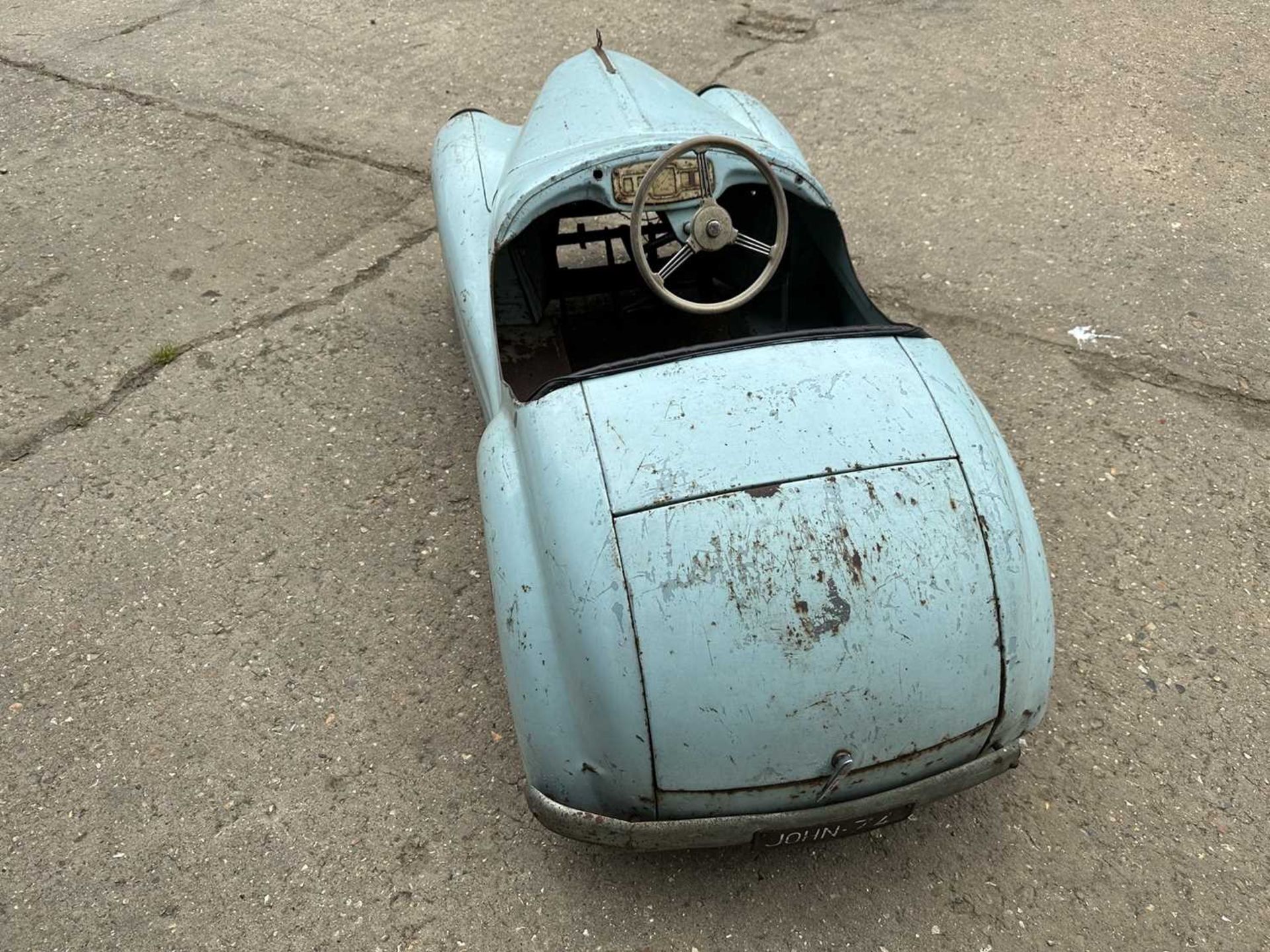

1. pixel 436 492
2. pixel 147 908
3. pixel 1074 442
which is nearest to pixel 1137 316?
pixel 1074 442

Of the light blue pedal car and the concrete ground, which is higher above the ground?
the light blue pedal car

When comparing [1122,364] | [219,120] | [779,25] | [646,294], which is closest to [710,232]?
[646,294]

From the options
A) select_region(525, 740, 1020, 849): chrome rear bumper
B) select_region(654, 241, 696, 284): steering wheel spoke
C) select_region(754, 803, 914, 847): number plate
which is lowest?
select_region(754, 803, 914, 847): number plate

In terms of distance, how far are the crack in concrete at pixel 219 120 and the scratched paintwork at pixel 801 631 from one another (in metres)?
3.85

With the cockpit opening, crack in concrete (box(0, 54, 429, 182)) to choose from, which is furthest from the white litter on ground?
crack in concrete (box(0, 54, 429, 182))

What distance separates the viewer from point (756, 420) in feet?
8.18

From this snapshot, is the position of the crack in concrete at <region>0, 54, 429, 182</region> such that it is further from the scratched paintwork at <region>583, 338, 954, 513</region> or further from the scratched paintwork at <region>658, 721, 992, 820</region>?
the scratched paintwork at <region>658, 721, 992, 820</region>

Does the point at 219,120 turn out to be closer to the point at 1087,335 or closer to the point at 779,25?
the point at 779,25

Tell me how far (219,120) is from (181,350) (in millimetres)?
2256

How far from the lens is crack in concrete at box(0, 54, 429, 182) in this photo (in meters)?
5.58

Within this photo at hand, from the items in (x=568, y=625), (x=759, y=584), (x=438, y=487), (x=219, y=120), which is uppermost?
(x=759, y=584)

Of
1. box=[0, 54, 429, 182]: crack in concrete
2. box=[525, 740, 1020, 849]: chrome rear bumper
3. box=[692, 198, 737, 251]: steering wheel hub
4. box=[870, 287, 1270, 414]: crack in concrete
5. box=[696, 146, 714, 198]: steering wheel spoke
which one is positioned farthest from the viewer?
box=[0, 54, 429, 182]: crack in concrete

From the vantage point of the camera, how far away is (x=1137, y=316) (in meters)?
4.48

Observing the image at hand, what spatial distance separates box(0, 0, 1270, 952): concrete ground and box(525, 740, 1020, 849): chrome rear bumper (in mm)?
390
